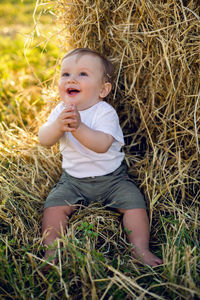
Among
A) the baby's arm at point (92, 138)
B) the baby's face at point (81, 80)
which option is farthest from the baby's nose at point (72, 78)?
the baby's arm at point (92, 138)

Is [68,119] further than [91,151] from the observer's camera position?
No

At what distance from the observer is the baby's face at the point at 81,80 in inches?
78.5

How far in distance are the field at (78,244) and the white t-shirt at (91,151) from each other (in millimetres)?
242

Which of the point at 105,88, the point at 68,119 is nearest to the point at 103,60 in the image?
the point at 105,88

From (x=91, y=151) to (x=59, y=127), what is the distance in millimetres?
297

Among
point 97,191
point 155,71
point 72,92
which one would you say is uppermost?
point 155,71

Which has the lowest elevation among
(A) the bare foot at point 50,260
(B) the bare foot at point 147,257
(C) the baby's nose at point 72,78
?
(B) the bare foot at point 147,257

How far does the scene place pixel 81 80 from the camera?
1.99m

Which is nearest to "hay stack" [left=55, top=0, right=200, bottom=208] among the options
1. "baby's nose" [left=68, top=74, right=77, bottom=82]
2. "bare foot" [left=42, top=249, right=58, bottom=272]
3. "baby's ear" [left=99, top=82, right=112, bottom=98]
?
"baby's ear" [left=99, top=82, right=112, bottom=98]

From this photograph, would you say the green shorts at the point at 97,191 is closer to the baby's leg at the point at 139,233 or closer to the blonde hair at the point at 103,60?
the baby's leg at the point at 139,233

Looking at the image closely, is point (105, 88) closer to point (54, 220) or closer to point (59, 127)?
point (59, 127)

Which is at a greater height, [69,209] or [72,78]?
[72,78]

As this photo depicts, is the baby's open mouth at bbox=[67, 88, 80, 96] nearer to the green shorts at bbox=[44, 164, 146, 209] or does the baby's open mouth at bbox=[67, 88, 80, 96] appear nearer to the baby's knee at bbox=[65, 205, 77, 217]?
the green shorts at bbox=[44, 164, 146, 209]

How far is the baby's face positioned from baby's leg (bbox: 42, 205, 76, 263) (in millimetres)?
670
